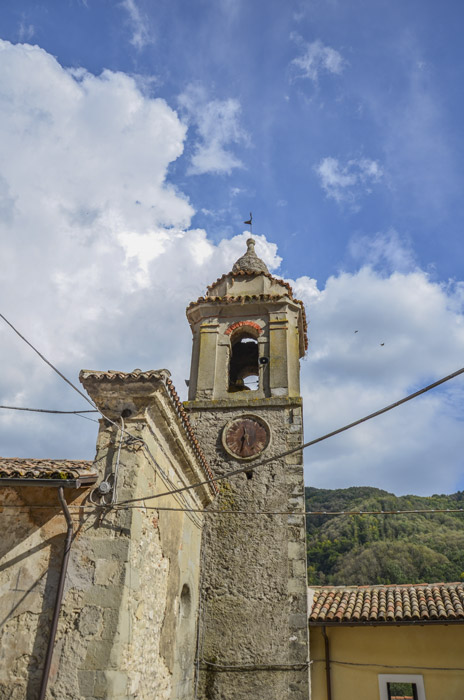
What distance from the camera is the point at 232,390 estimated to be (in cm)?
1293

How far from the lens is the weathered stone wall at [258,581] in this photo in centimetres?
918

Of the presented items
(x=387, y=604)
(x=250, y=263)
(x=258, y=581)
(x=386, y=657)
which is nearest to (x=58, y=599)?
(x=258, y=581)

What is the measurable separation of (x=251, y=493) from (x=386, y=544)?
857 inches

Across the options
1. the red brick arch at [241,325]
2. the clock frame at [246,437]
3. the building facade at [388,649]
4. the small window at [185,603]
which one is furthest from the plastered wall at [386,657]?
the red brick arch at [241,325]

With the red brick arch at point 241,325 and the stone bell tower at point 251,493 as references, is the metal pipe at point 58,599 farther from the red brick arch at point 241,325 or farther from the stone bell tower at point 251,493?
the red brick arch at point 241,325

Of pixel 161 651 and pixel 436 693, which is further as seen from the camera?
pixel 436 693

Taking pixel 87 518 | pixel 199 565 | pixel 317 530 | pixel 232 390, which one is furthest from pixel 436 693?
pixel 317 530

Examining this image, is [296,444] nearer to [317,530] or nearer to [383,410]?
[383,410]

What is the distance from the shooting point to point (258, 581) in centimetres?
991

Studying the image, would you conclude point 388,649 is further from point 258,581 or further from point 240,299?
point 240,299

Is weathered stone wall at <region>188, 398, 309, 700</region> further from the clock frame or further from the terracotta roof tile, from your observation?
the terracotta roof tile

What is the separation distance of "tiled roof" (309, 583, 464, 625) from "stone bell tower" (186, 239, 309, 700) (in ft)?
4.92

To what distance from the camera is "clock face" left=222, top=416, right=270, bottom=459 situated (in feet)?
36.9

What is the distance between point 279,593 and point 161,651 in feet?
10.6
